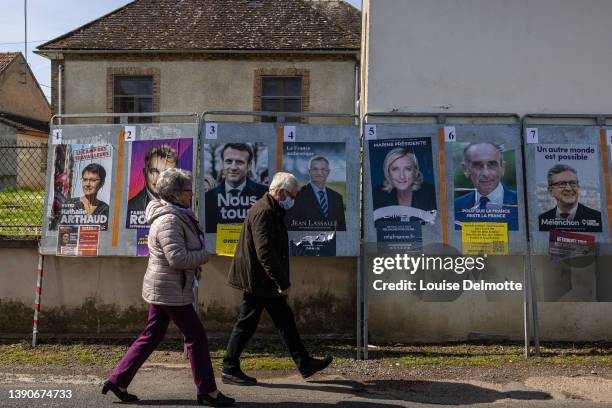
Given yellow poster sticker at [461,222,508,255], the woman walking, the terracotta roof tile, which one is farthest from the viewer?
the terracotta roof tile

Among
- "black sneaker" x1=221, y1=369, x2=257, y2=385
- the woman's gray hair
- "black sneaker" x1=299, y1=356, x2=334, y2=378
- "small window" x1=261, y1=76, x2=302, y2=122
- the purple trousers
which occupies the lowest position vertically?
"black sneaker" x1=221, y1=369, x2=257, y2=385

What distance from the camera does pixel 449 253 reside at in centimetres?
631

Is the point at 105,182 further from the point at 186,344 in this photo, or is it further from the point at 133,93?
the point at 133,93

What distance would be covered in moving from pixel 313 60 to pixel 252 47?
7.06 ft

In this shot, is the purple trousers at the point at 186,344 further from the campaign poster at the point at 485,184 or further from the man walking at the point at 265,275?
the campaign poster at the point at 485,184

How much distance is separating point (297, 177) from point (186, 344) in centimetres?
227

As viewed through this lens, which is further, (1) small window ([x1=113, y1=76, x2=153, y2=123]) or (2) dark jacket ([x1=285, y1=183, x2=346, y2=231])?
(1) small window ([x1=113, y1=76, x2=153, y2=123])

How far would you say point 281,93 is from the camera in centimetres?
2234

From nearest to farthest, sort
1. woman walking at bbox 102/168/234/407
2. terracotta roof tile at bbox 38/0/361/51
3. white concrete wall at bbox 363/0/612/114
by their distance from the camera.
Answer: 1. woman walking at bbox 102/168/234/407
2. white concrete wall at bbox 363/0/612/114
3. terracotta roof tile at bbox 38/0/361/51

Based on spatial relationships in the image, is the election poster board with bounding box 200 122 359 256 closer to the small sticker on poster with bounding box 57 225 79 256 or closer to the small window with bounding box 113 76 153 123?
the small sticker on poster with bounding box 57 225 79 256

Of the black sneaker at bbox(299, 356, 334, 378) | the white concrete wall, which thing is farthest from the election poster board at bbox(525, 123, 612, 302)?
the black sneaker at bbox(299, 356, 334, 378)

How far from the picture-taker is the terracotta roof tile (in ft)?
69.5

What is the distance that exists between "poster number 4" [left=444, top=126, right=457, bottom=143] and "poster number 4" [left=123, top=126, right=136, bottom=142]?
3292 millimetres

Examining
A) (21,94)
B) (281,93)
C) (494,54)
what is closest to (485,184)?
(494,54)
